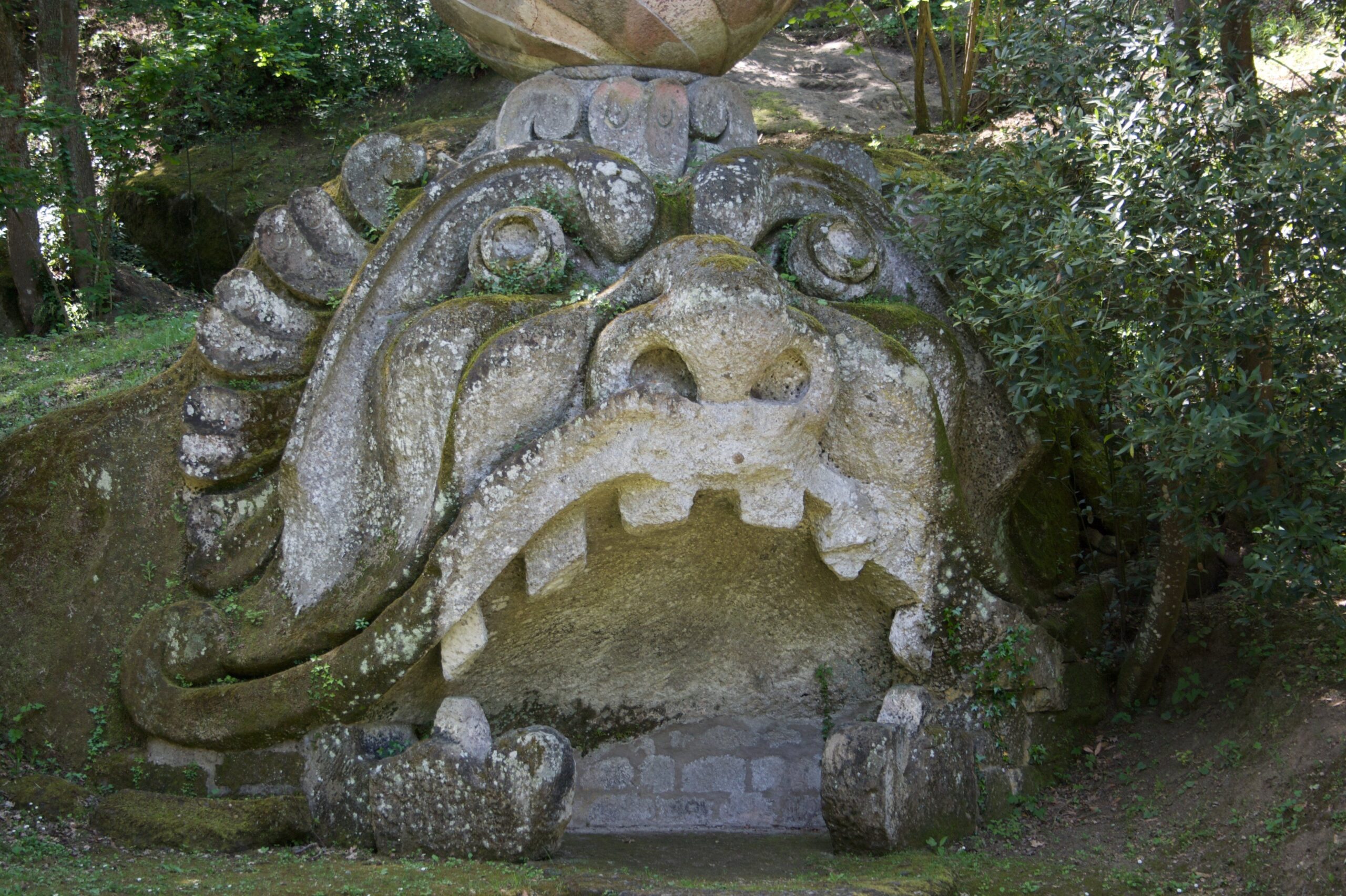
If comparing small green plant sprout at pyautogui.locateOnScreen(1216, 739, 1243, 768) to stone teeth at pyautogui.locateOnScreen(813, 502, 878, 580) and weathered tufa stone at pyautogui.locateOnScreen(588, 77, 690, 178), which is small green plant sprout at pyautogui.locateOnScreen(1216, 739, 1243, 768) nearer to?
stone teeth at pyautogui.locateOnScreen(813, 502, 878, 580)

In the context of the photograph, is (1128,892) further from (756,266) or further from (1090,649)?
(756,266)

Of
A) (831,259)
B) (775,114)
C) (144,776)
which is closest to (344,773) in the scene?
(144,776)

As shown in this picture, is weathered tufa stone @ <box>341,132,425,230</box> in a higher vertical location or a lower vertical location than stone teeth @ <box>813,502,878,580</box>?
higher

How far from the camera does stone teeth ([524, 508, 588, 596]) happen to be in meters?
4.50

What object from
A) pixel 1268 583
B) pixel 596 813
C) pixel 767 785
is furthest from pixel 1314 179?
pixel 596 813

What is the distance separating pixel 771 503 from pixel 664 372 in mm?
614

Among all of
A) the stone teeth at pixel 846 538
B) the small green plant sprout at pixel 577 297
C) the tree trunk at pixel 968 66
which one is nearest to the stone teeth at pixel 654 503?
the stone teeth at pixel 846 538

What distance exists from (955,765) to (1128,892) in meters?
0.75

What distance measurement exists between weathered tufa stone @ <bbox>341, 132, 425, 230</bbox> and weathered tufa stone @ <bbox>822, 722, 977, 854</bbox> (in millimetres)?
2905

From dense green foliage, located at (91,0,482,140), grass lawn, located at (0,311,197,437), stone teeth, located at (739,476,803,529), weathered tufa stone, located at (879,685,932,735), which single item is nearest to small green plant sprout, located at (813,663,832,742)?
weathered tufa stone, located at (879,685,932,735)

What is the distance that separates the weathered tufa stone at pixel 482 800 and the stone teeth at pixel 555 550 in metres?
0.57

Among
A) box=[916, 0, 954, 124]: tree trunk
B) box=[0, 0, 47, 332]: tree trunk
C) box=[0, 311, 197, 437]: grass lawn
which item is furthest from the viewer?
box=[916, 0, 954, 124]: tree trunk

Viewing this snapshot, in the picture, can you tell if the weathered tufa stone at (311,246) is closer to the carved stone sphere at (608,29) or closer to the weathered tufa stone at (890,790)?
the carved stone sphere at (608,29)

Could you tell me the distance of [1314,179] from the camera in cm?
426
